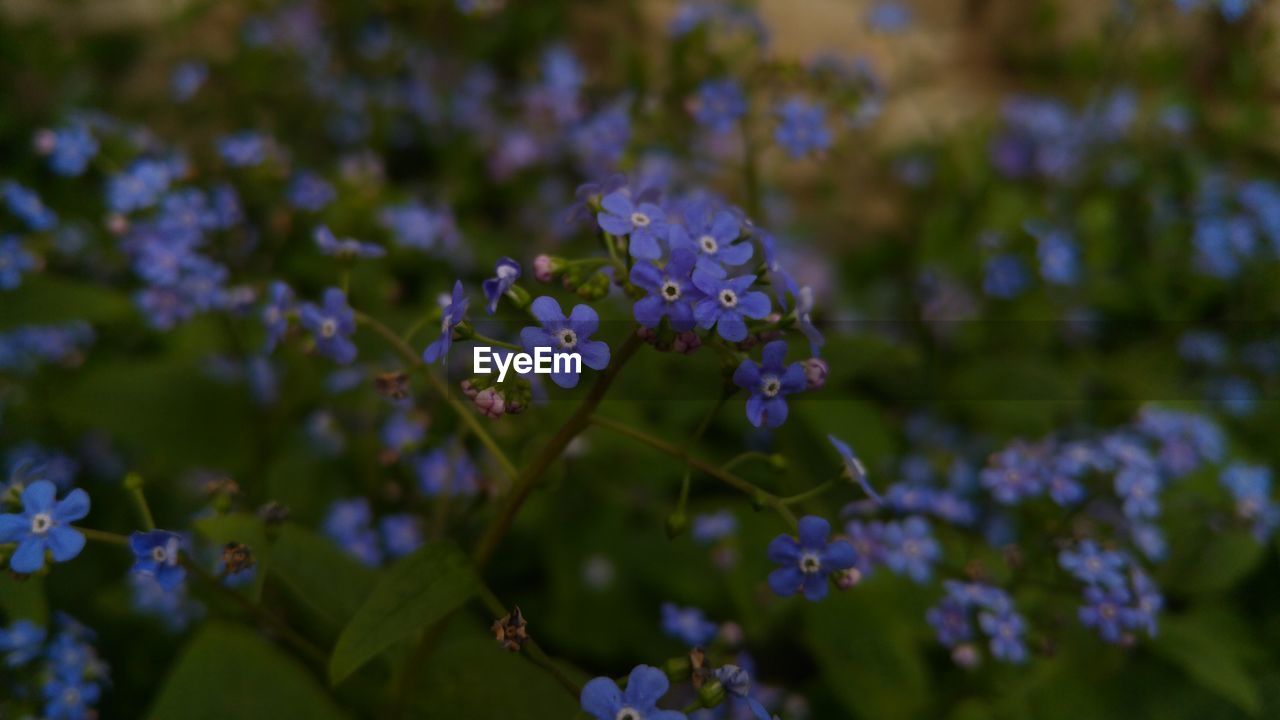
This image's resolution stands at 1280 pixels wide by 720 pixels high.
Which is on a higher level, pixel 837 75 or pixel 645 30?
pixel 837 75

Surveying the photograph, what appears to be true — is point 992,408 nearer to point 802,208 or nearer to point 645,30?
point 802,208

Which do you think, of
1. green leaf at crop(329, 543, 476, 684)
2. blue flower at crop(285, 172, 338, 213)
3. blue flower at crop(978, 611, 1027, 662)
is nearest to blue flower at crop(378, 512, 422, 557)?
green leaf at crop(329, 543, 476, 684)

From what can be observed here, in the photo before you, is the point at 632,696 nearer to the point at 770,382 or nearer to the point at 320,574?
the point at 770,382

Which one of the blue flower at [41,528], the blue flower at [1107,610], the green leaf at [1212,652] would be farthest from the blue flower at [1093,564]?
the blue flower at [41,528]

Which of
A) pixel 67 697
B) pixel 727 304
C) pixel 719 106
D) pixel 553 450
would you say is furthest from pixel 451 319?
pixel 719 106

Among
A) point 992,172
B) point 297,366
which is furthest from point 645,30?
point 297,366

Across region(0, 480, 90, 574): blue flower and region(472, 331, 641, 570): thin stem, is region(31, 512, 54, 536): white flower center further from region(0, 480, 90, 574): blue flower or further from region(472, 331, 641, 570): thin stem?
region(472, 331, 641, 570): thin stem
